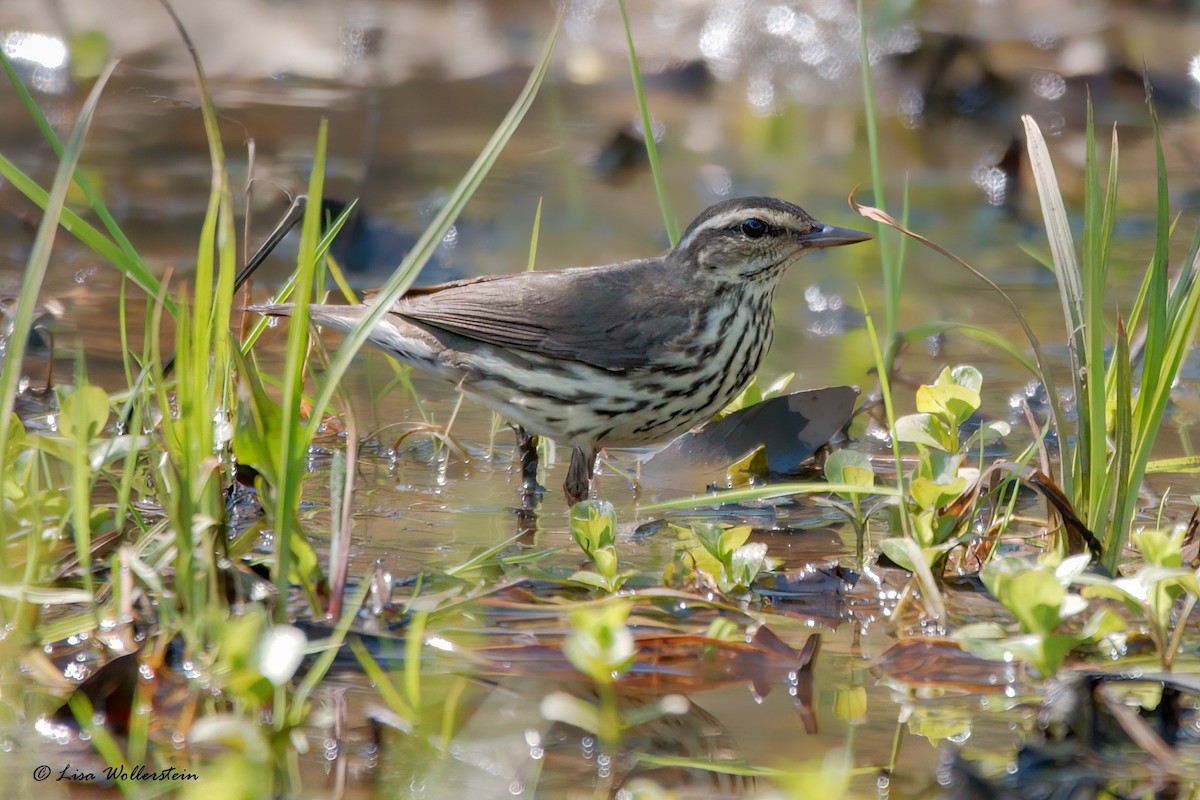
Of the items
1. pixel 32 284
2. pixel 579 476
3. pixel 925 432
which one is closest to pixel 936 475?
pixel 925 432

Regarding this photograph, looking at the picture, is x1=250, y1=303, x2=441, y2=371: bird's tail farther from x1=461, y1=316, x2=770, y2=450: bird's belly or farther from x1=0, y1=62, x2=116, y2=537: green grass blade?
x1=0, y1=62, x2=116, y2=537: green grass blade

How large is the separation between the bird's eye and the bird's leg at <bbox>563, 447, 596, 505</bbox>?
1.09m

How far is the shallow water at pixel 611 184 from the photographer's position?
3.34 meters

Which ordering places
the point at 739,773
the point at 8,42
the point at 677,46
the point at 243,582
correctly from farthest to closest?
the point at 677,46 < the point at 8,42 < the point at 243,582 < the point at 739,773

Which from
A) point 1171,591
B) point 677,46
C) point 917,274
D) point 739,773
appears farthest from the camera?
point 677,46

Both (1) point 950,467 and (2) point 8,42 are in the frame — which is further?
Result: (2) point 8,42

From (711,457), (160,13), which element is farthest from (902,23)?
(711,457)

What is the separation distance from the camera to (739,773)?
9.87 ft

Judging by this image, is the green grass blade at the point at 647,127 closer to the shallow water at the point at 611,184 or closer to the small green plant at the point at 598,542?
the shallow water at the point at 611,184

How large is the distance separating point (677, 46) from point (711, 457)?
6524mm

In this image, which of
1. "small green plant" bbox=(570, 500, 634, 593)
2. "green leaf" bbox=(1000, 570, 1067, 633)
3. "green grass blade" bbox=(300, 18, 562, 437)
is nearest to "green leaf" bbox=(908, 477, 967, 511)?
"green leaf" bbox=(1000, 570, 1067, 633)

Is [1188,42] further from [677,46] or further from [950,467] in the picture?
[950,467]

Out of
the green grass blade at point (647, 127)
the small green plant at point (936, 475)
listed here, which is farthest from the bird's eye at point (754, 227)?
the small green plant at point (936, 475)

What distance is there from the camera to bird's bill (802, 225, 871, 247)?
5.48 m
